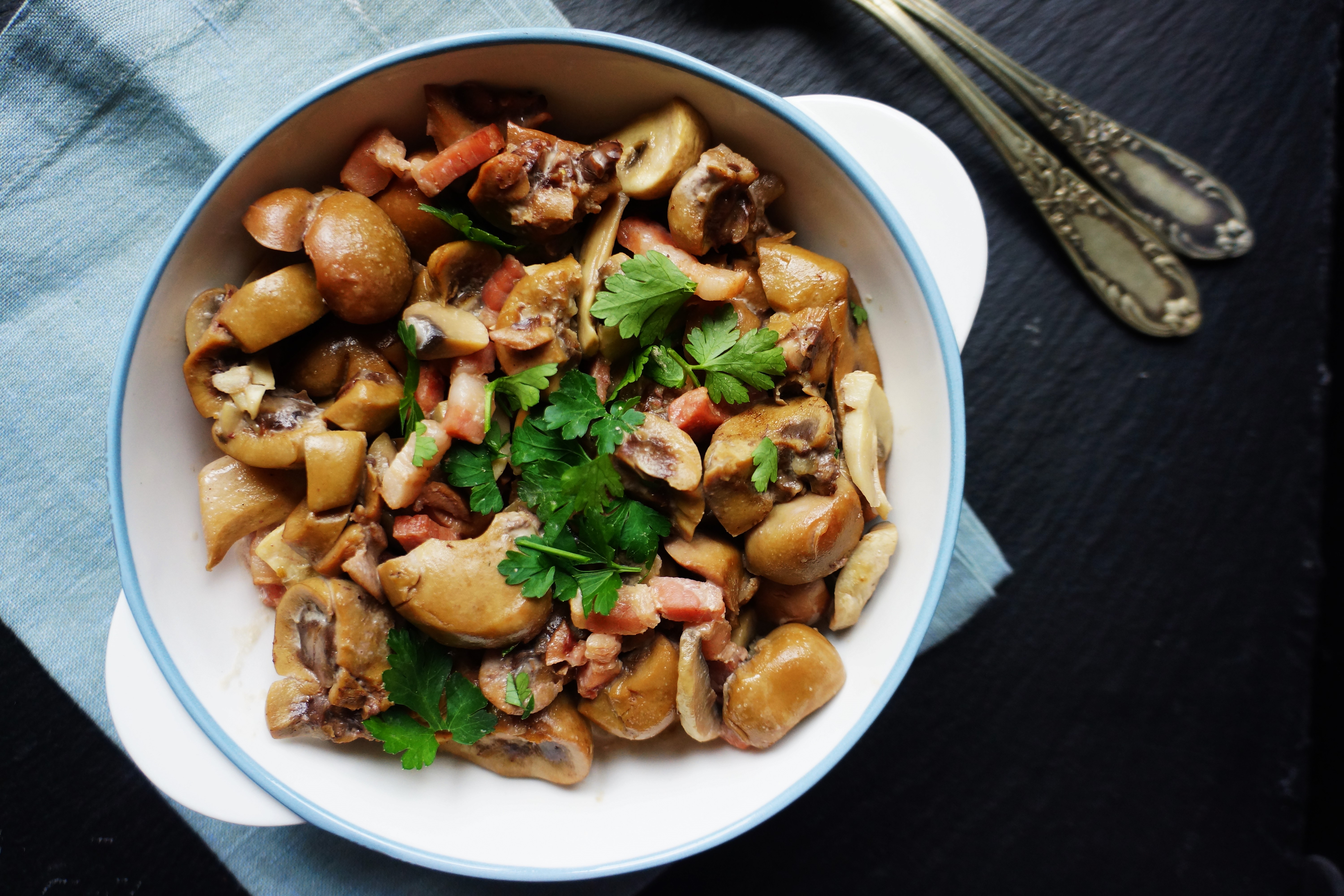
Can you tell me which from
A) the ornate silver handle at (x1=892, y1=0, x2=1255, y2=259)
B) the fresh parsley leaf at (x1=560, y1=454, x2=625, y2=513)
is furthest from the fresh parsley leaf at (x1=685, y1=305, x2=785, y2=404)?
the ornate silver handle at (x1=892, y1=0, x2=1255, y2=259)

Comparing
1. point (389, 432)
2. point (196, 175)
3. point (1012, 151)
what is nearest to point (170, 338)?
point (389, 432)

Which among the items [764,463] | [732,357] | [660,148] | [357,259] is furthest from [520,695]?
[660,148]

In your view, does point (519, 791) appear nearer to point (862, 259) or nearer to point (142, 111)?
point (862, 259)

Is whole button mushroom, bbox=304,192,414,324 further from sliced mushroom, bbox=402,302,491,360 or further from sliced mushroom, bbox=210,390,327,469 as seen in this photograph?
sliced mushroom, bbox=210,390,327,469

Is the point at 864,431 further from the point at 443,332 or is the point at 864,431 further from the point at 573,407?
the point at 443,332

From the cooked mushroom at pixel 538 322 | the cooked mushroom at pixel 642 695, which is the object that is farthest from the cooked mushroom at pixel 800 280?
the cooked mushroom at pixel 642 695
